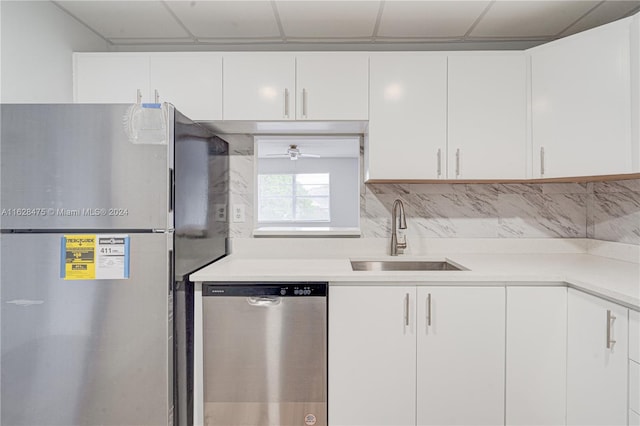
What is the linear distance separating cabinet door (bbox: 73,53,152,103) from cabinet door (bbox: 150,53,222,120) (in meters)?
0.07

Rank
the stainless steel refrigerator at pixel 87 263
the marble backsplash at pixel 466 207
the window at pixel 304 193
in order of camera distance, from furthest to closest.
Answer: the window at pixel 304 193 → the marble backsplash at pixel 466 207 → the stainless steel refrigerator at pixel 87 263

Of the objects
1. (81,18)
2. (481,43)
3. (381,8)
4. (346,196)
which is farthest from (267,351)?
(346,196)

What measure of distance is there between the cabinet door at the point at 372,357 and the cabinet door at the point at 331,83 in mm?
1002

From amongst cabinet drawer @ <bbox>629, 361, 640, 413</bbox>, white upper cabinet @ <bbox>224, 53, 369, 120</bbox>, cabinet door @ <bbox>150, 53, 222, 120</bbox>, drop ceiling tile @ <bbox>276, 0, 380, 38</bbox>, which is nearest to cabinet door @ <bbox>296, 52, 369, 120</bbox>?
white upper cabinet @ <bbox>224, 53, 369, 120</bbox>

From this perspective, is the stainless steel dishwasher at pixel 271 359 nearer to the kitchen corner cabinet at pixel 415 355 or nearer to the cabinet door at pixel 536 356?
the kitchen corner cabinet at pixel 415 355

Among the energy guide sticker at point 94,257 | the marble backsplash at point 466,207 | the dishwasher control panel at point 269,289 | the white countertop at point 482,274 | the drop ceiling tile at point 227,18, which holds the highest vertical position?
the drop ceiling tile at point 227,18

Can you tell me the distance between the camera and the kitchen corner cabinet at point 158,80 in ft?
5.96

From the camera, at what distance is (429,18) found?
72.6 inches

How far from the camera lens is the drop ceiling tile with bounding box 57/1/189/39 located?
5.72 ft

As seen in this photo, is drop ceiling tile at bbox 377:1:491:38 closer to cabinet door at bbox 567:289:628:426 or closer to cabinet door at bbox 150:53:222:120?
cabinet door at bbox 150:53:222:120

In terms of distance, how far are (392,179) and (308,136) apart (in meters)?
0.65

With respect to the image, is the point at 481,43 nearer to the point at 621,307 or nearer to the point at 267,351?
the point at 621,307

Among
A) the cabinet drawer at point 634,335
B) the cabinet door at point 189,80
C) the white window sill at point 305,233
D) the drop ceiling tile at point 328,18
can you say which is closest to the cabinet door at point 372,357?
the white window sill at point 305,233

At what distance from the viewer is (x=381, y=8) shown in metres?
1.75
